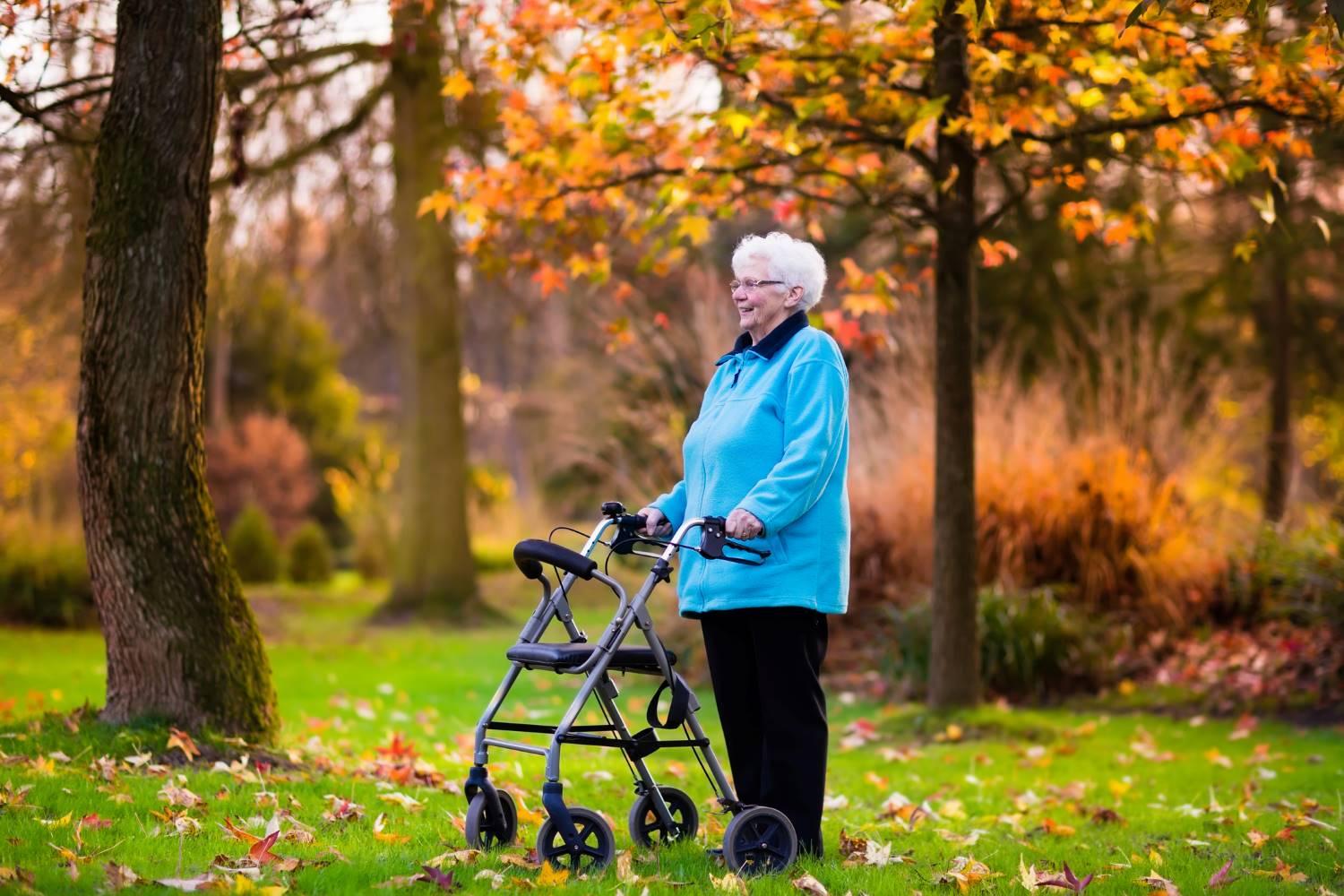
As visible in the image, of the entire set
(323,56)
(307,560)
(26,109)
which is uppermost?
(323,56)

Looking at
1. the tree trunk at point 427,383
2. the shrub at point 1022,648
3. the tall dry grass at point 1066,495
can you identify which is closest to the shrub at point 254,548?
the tree trunk at point 427,383

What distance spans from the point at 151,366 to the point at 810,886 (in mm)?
3322

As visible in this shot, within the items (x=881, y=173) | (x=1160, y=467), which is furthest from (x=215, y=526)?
(x=1160, y=467)

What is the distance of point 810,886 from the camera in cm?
382

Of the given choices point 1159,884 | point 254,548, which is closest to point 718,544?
point 1159,884

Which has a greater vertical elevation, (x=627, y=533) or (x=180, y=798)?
(x=627, y=533)

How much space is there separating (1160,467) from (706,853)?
7423 mm

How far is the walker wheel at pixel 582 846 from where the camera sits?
391 centimetres

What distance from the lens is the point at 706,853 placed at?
4215 millimetres

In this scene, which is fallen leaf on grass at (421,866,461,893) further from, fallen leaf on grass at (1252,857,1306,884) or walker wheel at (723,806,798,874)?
fallen leaf on grass at (1252,857,1306,884)

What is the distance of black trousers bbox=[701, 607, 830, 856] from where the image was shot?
13.5ft

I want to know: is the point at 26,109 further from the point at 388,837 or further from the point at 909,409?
the point at 909,409

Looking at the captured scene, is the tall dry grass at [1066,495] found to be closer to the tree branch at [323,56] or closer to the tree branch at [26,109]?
the tree branch at [323,56]

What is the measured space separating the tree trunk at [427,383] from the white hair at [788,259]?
35.4 feet
